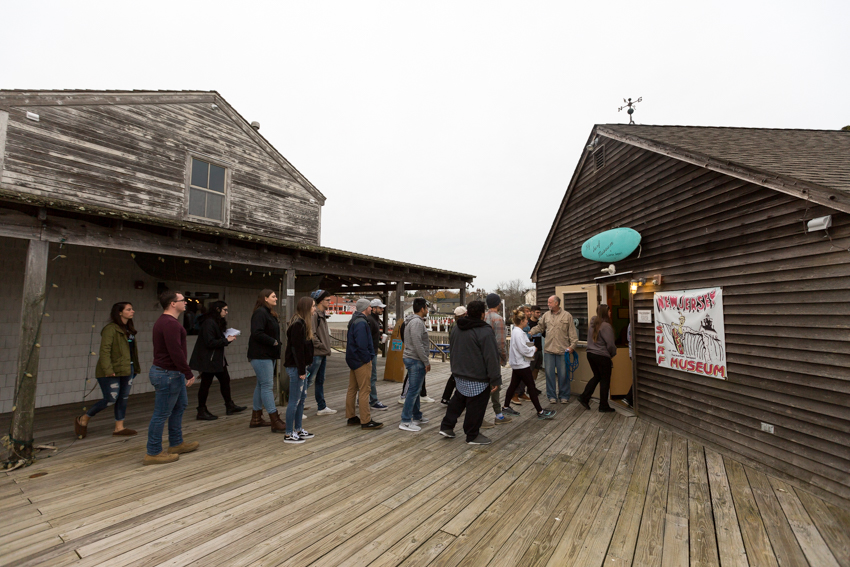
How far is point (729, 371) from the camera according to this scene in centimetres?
453

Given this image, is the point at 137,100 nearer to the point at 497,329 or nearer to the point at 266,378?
the point at 266,378

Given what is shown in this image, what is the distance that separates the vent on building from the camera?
782 centimetres

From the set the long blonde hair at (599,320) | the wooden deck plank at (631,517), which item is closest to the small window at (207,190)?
the long blonde hair at (599,320)

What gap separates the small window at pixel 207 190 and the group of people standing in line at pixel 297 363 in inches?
166

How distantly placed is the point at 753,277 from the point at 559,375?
A: 3.52 m

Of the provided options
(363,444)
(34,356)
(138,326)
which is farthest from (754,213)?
(138,326)

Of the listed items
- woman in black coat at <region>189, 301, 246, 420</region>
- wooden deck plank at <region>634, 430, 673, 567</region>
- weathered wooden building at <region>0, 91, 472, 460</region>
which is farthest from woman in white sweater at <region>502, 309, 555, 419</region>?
woman in black coat at <region>189, 301, 246, 420</region>

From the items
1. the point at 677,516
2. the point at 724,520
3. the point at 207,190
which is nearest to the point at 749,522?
the point at 724,520

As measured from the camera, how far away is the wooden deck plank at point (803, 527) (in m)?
2.43

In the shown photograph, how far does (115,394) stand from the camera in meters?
4.81

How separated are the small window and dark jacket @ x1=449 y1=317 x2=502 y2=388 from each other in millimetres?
7424

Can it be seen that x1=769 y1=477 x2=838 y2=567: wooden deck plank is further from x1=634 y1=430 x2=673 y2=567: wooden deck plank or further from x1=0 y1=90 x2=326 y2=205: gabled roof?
x1=0 y1=90 x2=326 y2=205: gabled roof

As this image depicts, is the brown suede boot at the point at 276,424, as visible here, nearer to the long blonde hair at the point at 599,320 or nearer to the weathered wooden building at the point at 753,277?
the long blonde hair at the point at 599,320

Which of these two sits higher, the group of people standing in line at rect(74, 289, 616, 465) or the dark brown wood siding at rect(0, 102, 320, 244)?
the dark brown wood siding at rect(0, 102, 320, 244)
